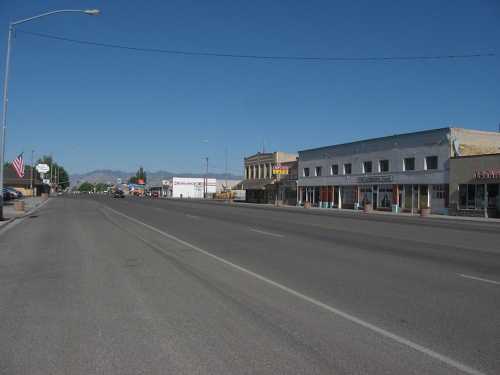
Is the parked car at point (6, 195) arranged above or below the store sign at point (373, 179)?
below

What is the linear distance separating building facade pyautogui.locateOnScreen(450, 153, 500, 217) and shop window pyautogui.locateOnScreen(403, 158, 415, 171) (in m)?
5.26

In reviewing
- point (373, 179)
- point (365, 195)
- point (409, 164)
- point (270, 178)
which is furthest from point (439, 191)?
point (270, 178)

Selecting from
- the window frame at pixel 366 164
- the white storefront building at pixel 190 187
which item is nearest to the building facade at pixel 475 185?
the window frame at pixel 366 164

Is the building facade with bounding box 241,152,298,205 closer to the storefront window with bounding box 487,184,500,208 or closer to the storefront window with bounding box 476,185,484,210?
the storefront window with bounding box 476,185,484,210

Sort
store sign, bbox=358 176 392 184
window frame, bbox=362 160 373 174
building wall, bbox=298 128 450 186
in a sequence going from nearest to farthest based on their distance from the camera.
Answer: building wall, bbox=298 128 450 186
store sign, bbox=358 176 392 184
window frame, bbox=362 160 373 174

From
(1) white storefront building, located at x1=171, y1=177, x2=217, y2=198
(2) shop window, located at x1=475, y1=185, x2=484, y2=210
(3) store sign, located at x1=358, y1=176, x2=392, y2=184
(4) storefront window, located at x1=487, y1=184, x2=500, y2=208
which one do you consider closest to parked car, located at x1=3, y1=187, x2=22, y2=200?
(3) store sign, located at x1=358, y1=176, x2=392, y2=184

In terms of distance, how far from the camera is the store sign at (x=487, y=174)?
3916 centimetres

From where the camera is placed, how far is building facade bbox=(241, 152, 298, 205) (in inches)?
2844

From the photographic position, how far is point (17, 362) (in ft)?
16.6

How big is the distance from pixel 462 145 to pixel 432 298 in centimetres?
4006

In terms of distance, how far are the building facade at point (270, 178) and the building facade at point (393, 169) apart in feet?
Answer: 18.4

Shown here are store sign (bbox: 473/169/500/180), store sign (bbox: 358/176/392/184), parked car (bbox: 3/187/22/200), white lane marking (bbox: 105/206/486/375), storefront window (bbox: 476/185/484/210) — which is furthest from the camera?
parked car (bbox: 3/187/22/200)

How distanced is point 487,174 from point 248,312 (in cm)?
3805

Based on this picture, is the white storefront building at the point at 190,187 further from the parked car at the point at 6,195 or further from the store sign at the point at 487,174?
the store sign at the point at 487,174
